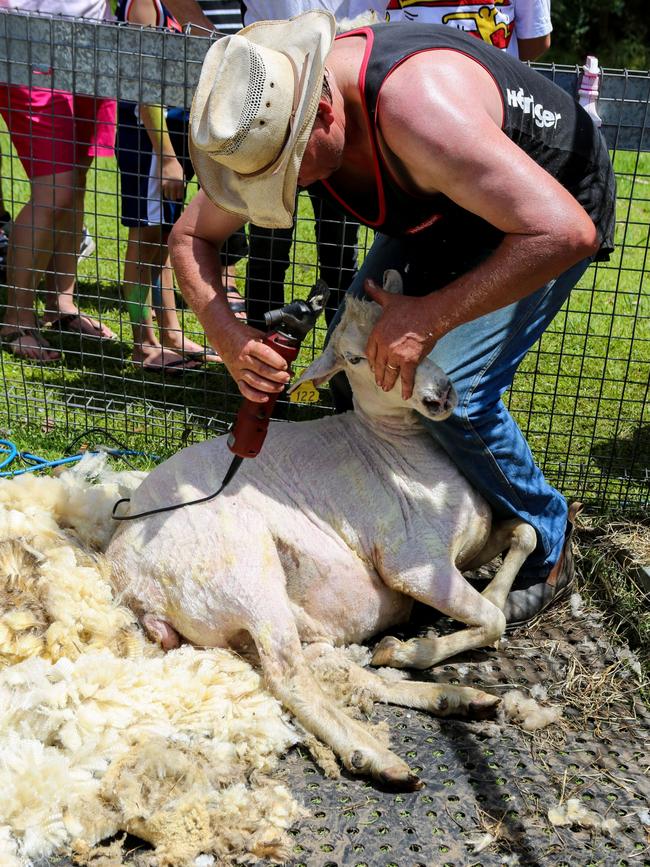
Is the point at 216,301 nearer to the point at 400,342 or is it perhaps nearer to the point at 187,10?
the point at 400,342

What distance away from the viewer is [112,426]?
13.9 ft

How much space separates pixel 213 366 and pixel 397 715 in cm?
261

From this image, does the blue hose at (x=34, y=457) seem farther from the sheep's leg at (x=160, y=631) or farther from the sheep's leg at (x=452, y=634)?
the sheep's leg at (x=452, y=634)

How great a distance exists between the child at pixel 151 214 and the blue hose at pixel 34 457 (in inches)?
18.7

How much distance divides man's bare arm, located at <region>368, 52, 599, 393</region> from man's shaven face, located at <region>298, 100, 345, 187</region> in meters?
0.13

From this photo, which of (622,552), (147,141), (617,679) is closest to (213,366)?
(147,141)

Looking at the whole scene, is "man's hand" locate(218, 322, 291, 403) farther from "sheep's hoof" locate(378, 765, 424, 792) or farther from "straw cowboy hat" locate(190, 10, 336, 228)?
"sheep's hoof" locate(378, 765, 424, 792)

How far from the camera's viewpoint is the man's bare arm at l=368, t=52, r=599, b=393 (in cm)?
216

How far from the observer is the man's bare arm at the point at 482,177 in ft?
7.09

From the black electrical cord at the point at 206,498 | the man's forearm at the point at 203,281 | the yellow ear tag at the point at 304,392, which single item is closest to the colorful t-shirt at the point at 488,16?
the man's forearm at the point at 203,281

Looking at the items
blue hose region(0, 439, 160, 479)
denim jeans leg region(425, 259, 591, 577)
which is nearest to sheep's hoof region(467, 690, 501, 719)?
denim jeans leg region(425, 259, 591, 577)

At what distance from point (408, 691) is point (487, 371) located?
0.97 m

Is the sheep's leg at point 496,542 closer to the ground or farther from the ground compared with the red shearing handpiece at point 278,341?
closer to the ground

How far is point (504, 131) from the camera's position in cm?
244
